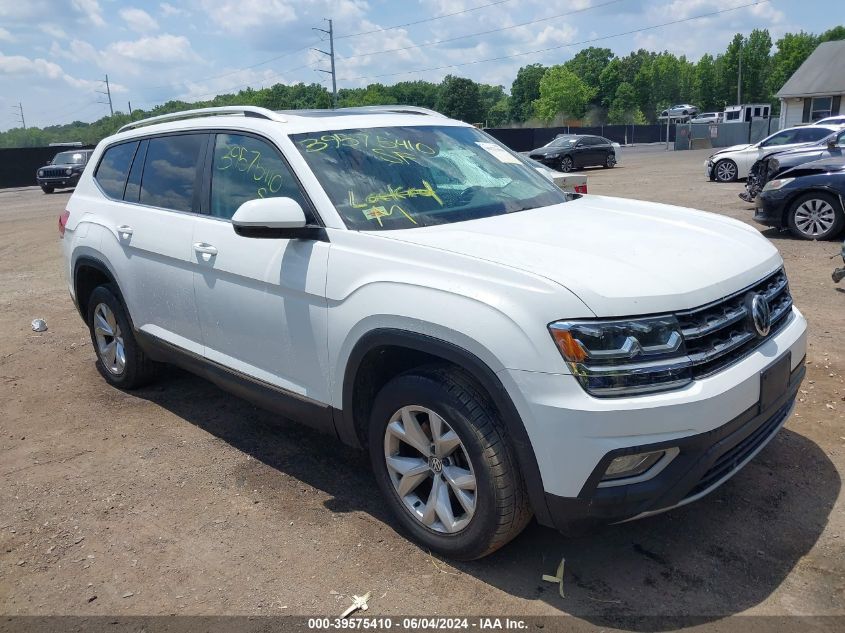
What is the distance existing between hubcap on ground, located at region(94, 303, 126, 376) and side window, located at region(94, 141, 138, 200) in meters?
0.84

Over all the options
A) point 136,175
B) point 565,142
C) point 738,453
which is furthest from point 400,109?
point 565,142

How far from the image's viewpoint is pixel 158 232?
4.41 m

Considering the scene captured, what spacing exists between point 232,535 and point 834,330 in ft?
16.7

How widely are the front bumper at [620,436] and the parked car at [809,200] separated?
835 centimetres

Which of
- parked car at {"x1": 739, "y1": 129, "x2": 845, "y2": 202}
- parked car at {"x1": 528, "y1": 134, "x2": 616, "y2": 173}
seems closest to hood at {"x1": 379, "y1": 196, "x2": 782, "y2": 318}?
parked car at {"x1": 739, "y1": 129, "x2": 845, "y2": 202}

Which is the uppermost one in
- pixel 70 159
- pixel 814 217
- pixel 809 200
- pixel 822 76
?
pixel 822 76

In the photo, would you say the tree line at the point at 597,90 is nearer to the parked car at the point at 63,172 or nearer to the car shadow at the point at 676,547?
the parked car at the point at 63,172

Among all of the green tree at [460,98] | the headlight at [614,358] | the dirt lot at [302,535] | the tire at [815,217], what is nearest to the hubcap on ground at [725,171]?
the tire at [815,217]

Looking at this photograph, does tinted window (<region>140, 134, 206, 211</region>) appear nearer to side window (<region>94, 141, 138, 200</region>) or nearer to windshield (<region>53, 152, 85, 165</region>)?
side window (<region>94, 141, 138, 200</region>)

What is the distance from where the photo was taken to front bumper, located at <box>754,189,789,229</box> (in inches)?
399

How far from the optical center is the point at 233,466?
13.8ft

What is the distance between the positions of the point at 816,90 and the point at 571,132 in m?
16.0

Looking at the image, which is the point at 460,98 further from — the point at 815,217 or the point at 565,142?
the point at 815,217

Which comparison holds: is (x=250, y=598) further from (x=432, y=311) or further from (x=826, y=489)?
(x=826, y=489)
